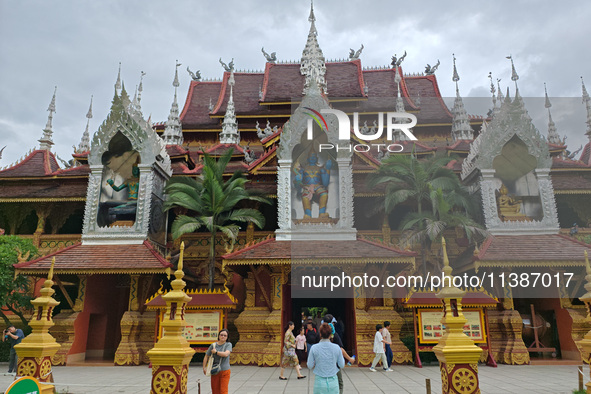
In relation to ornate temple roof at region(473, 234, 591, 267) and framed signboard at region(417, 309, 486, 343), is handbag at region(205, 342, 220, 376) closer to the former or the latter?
framed signboard at region(417, 309, 486, 343)

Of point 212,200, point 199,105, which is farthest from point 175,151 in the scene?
point 199,105

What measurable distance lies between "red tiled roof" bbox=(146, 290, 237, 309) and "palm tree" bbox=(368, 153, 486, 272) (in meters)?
6.21

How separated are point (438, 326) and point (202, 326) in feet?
22.6

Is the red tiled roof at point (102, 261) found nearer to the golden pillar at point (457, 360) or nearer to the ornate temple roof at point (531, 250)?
the golden pillar at point (457, 360)

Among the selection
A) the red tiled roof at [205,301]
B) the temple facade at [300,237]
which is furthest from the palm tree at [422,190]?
the red tiled roof at [205,301]

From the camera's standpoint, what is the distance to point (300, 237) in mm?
14172

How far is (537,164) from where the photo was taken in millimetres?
15141

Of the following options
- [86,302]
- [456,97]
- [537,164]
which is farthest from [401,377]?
[456,97]

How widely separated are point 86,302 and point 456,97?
64.0 ft

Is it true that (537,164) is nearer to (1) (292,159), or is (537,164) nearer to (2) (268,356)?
(1) (292,159)

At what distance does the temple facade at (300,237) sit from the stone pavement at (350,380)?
1075 mm

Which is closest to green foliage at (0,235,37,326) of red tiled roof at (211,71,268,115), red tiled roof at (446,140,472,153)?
red tiled roof at (211,71,268,115)

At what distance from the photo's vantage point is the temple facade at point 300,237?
13117 millimetres

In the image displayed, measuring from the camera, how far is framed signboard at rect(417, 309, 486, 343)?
1173 cm
